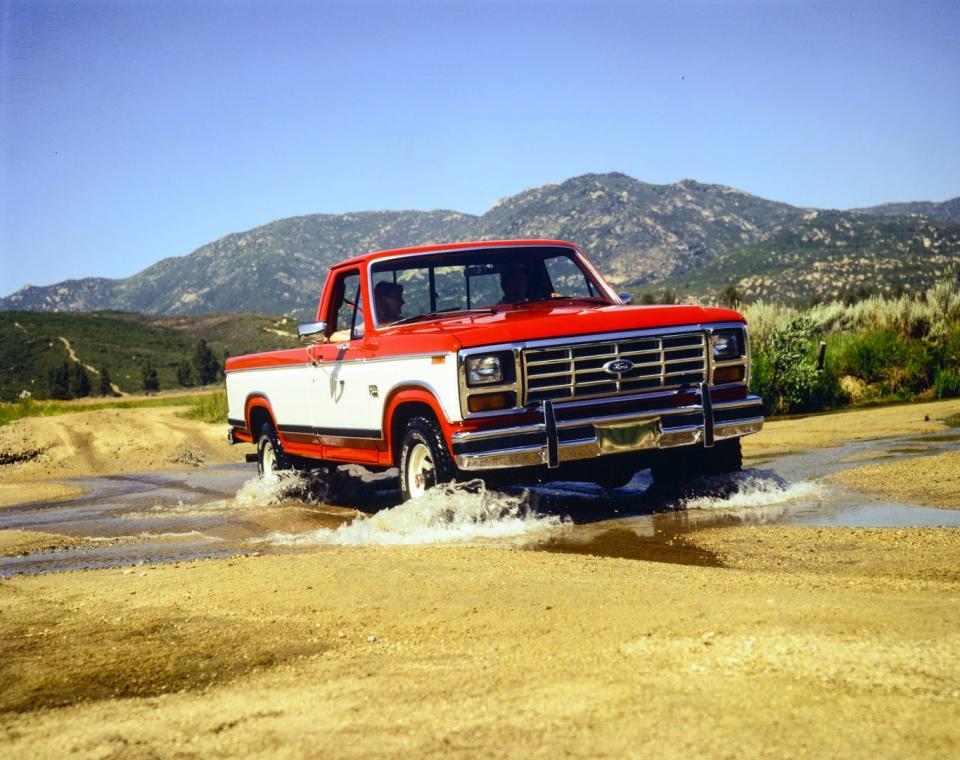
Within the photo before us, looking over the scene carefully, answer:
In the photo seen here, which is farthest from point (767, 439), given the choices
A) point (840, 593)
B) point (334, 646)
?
point (334, 646)

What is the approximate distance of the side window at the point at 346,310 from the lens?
911cm

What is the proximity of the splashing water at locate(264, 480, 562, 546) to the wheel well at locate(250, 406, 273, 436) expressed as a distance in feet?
11.7

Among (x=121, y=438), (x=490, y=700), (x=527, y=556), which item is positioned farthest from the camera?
(x=121, y=438)

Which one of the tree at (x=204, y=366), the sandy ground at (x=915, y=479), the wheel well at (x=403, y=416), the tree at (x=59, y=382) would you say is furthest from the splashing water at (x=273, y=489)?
the tree at (x=204, y=366)

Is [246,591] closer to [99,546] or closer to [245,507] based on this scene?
[99,546]

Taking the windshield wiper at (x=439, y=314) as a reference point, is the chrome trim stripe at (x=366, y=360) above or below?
below

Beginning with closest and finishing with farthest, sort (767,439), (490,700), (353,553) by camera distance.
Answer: (490,700), (353,553), (767,439)

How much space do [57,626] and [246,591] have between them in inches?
35.0

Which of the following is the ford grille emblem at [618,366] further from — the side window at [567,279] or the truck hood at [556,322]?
the side window at [567,279]

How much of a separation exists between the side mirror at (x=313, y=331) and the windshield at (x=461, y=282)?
58 centimetres

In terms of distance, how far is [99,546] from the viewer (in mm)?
8156

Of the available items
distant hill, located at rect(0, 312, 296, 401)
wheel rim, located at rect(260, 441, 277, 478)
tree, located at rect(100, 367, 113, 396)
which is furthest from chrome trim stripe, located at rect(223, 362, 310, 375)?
distant hill, located at rect(0, 312, 296, 401)

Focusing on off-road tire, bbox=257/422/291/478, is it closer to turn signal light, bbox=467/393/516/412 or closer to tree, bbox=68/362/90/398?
turn signal light, bbox=467/393/516/412

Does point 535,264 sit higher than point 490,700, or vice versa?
point 535,264
